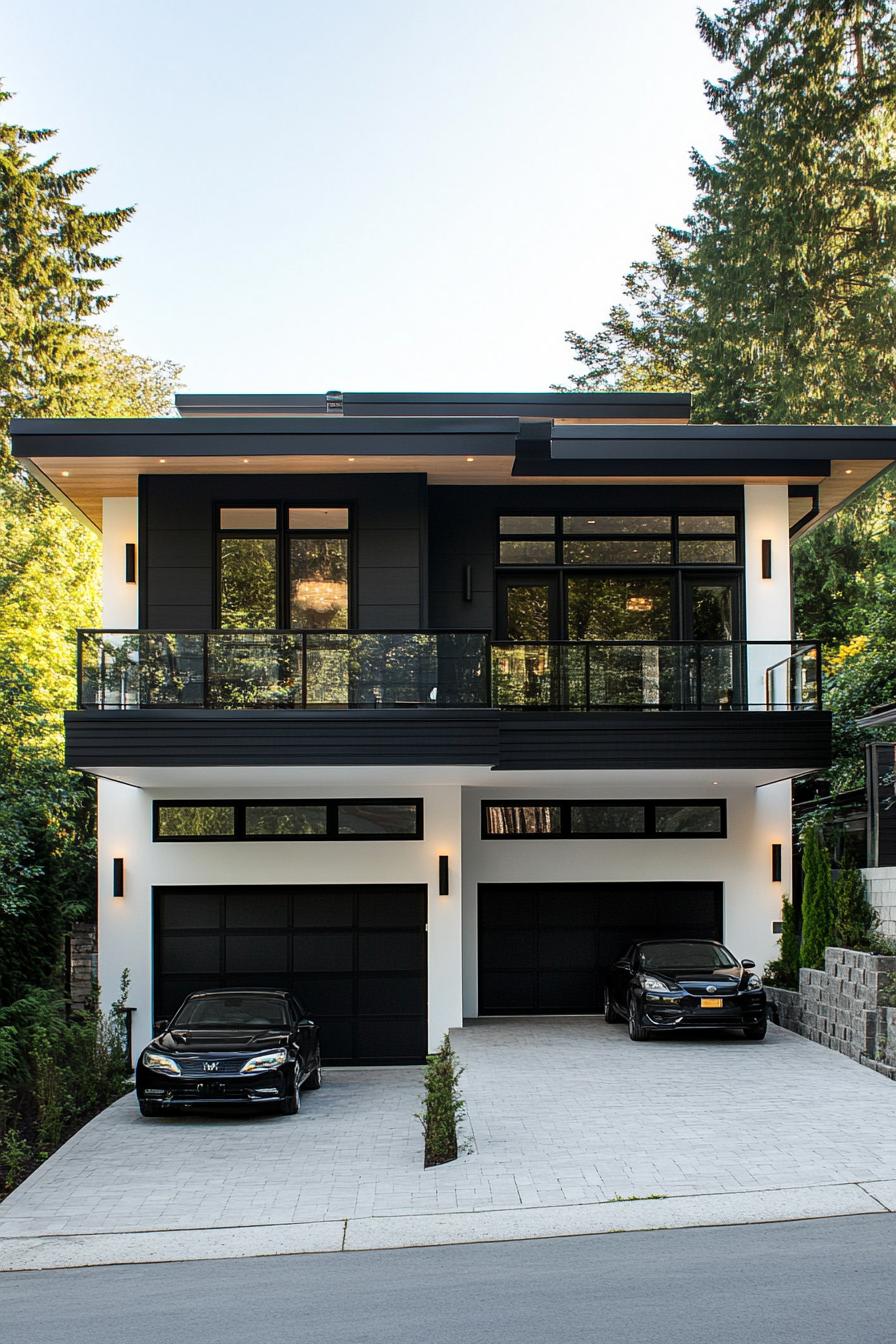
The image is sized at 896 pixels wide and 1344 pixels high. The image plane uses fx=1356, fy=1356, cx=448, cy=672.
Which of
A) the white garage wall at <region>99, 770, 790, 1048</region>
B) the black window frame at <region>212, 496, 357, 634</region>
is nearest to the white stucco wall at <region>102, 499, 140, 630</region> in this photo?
the black window frame at <region>212, 496, 357, 634</region>

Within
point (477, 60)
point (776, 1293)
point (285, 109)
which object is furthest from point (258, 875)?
point (285, 109)

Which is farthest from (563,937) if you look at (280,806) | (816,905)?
(280,806)

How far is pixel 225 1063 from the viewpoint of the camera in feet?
48.2

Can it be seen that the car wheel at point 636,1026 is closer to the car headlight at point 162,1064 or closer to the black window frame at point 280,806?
the black window frame at point 280,806

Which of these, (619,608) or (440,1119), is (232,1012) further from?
(619,608)

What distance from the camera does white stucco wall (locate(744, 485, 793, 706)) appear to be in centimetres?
1961

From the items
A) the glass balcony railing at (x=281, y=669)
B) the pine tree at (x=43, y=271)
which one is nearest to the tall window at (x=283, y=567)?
the glass balcony railing at (x=281, y=669)

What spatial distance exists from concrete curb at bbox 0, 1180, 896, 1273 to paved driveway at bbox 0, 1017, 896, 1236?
227mm

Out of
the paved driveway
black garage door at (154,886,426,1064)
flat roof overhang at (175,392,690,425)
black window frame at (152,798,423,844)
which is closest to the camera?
the paved driveway

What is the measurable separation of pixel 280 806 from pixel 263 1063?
17.2ft

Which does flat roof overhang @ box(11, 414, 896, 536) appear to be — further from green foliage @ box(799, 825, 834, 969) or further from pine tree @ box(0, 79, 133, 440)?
pine tree @ box(0, 79, 133, 440)

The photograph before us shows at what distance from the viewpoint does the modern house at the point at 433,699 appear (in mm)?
16750

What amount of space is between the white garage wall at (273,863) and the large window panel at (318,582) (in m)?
2.40

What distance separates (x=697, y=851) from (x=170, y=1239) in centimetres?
1176
